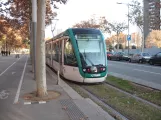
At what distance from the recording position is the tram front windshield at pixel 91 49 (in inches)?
503

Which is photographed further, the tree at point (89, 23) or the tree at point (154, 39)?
the tree at point (154, 39)

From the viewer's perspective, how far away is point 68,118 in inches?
258

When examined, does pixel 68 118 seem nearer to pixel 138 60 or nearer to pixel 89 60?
pixel 89 60

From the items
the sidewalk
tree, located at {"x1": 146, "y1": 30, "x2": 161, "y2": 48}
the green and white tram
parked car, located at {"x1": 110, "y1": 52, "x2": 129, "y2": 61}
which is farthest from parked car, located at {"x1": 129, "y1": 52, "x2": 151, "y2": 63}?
tree, located at {"x1": 146, "y1": 30, "x2": 161, "y2": 48}

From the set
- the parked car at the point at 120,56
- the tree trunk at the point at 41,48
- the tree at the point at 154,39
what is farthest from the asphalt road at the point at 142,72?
the tree at the point at 154,39

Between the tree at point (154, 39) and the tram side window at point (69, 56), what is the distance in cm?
6707

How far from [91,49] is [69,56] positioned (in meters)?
1.27

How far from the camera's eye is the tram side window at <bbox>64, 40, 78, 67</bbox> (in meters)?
13.0

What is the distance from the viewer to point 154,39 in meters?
79.8

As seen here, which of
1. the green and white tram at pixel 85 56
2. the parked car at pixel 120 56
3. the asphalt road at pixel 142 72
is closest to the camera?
the green and white tram at pixel 85 56

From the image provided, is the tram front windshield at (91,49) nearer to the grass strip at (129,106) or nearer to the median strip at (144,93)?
the median strip at (144,93)

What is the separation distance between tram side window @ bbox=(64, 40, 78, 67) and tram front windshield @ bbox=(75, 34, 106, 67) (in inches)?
18.4

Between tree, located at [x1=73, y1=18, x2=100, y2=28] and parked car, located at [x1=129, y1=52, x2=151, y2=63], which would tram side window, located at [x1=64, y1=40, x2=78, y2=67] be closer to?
parked car, located at [x1=129, y1=52, x2=151, y2=63]

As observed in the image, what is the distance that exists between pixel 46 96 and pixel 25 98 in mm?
773
